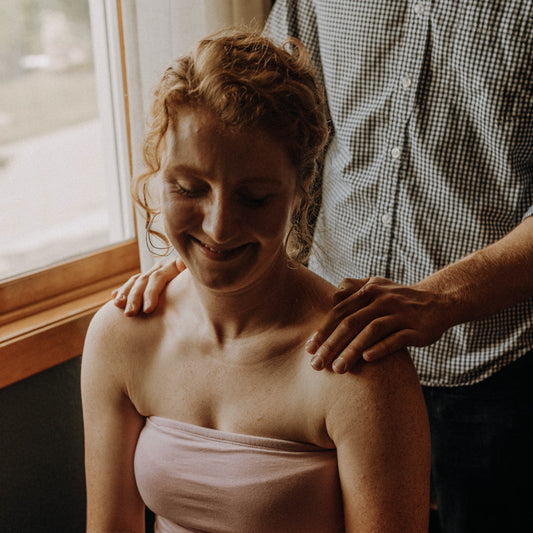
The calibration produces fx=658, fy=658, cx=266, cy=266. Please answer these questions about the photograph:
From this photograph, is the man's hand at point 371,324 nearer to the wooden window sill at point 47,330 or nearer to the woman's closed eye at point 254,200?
the woman's closed eye at point 254,200

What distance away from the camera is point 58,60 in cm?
186

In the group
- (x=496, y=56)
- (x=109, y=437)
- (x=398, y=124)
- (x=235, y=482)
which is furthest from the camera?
(x=398, y=124)

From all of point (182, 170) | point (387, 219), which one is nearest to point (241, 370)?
point (182, 170)

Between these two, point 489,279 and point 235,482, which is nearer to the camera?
point 235,482

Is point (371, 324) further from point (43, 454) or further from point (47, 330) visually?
point (43, 454)

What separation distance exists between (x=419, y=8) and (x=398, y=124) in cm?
28

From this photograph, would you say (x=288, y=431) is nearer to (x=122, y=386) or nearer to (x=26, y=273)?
(x=122, y=386)

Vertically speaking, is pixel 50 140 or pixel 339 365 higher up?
pixel 50 140

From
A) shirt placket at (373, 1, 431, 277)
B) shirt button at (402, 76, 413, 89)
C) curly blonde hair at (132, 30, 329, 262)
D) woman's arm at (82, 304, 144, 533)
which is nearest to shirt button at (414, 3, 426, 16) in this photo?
shirt placket at (373, 1, 431, 277)

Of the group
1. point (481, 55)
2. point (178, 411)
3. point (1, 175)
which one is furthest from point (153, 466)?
point (481, 55)

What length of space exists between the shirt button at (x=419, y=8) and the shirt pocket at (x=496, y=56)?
93 millimetres

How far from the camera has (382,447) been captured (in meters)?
1.06

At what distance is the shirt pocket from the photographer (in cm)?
150

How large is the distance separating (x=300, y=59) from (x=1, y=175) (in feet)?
3.41
